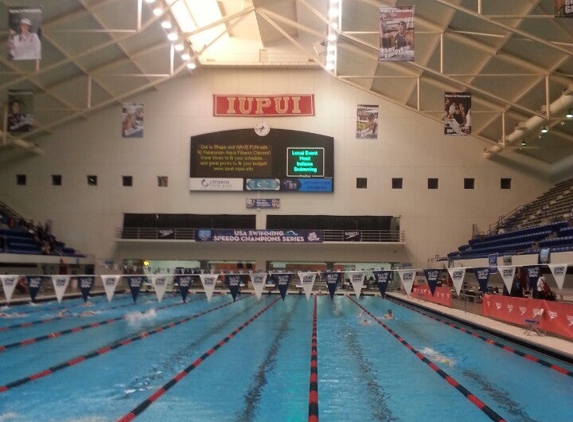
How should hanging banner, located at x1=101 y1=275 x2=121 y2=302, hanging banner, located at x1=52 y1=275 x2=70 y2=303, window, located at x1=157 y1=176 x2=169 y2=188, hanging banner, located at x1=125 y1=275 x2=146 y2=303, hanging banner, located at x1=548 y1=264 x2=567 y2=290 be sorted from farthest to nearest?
window, located at x1=157 y1=176 x2=169 y2=188
hanging banner, located at x1=125 y1=275 x2=146 y2=303
hanging banner, located at x1=101 y1=275 x2=121 y2=302
hanging banner, located at x1=52 y1=275 x2=70 y2=303
hanging banner, located at x1=548 y1=264 x2=567 y2=290

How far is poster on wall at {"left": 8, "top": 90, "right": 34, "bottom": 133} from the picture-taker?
1878 cm

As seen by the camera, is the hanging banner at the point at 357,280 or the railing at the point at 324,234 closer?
the hanging banner at the point at 357,280

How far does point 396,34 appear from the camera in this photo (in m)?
13.7

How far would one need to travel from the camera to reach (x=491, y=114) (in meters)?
26.1

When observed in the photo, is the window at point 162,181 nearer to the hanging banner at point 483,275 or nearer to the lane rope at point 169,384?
the lane rope at point 169,384

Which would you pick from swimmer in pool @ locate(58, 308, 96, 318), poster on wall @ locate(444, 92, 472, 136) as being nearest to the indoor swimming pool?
swimmer in pool @ locate(58, 308, 96, 318)

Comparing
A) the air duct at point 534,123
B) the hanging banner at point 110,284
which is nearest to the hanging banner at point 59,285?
the hanging banner at point 110,284

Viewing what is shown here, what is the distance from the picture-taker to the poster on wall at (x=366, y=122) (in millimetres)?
28062

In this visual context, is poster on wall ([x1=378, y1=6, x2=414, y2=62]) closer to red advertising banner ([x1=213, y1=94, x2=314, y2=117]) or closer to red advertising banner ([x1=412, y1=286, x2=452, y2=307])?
red advertising banner ([x1=412, y1=286, x2=452, y2=307])

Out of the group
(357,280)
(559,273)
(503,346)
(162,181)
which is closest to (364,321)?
(357,280)

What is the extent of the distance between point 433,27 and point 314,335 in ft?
41.6

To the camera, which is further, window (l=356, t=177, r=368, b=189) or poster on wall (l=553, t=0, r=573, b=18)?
window (l=356, t=177, r=368, b=189)

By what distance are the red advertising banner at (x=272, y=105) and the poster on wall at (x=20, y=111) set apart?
12605 millimetres

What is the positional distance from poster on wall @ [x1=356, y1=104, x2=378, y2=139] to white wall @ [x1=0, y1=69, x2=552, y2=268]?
1.63 metres
